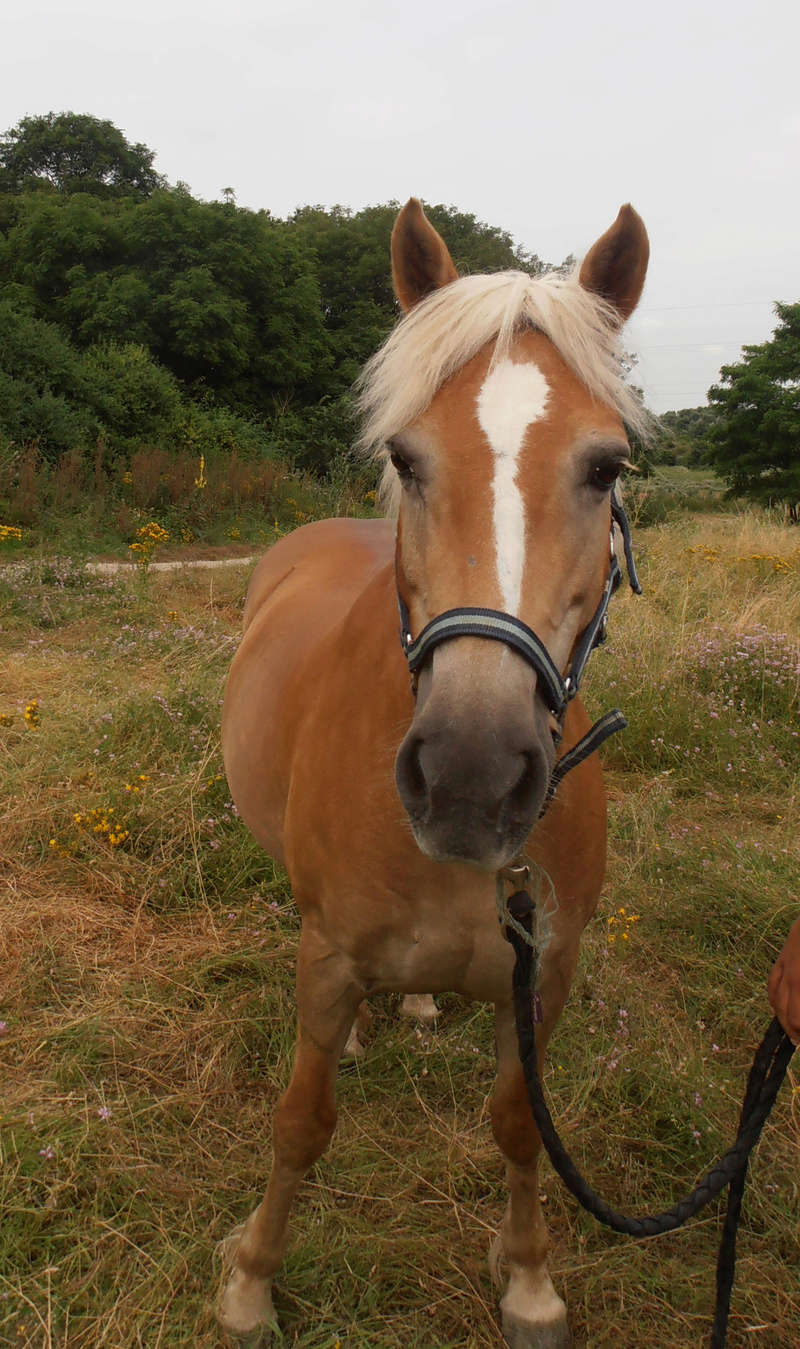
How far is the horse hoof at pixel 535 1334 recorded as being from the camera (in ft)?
5.77

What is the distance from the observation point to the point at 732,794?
13.6ft

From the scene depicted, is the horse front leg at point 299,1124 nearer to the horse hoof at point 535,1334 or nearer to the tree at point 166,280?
the horse hoof at point 535,1334

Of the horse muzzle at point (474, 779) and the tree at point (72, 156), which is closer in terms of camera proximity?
the horse muzzle at point (474, 779)

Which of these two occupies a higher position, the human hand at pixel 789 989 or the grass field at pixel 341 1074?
the human hand at pixel 789 989

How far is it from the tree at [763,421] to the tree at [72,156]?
70.3 feet

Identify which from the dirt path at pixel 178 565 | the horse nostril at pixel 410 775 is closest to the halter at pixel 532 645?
the horse nostril at pixel 410 775

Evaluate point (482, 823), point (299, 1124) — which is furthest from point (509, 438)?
point (299, 1124)

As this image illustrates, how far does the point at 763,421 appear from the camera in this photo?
809 inches

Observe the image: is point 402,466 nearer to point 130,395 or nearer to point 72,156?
point 130,395

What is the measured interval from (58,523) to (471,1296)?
975 cm

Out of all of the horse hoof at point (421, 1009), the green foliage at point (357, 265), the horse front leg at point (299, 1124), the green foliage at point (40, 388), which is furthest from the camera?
the green foliage at point (357, 265)

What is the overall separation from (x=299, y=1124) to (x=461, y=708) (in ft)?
3.86

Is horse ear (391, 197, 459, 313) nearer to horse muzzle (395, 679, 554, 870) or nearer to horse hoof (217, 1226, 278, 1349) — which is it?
horse muzzle (395, 679, 554, 870)

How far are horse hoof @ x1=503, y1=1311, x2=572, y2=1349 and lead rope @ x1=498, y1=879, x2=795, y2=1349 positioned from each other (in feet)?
1.21
